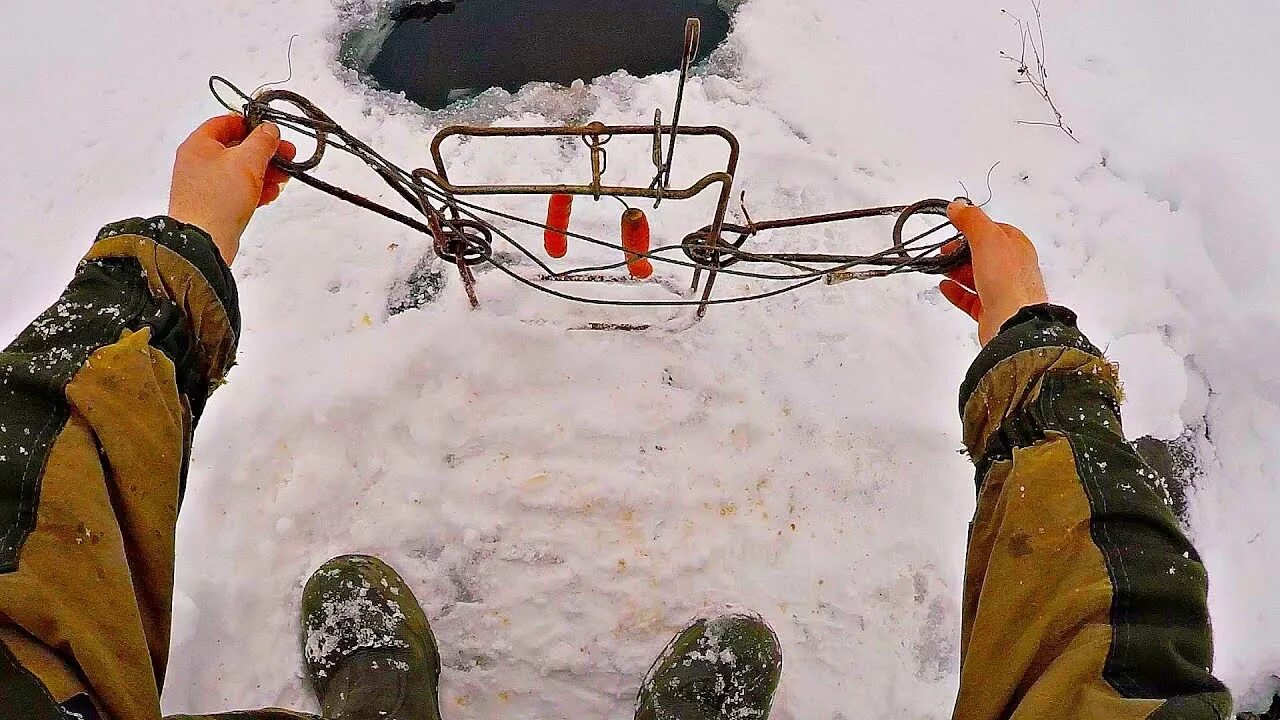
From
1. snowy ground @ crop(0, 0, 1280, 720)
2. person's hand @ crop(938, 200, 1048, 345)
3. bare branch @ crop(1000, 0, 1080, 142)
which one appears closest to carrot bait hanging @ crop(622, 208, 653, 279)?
snowy ground @ crop(0, 0, 1280, 720)

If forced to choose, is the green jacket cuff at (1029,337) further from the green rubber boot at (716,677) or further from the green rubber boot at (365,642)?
the green rubber boot at (365,642)

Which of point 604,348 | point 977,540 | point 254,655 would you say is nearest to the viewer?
point 977,540

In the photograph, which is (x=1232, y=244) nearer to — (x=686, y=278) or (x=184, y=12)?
(x=686, y=278)

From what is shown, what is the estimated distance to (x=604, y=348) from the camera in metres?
1.87

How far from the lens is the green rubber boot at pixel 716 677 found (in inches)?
60.2

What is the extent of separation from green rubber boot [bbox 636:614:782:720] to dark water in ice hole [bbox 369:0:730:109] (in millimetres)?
1534

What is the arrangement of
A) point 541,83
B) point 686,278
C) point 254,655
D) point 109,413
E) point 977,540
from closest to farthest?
point 109,413
point 977,540
point 254,655
point 686,278
point 541,83

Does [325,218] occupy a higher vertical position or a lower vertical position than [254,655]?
higher

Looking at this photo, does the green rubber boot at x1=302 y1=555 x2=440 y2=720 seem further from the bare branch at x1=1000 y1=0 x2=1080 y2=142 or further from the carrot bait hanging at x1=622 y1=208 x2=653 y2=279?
the bare branch at x1=1000 y1=0 x2=1080 y2=142

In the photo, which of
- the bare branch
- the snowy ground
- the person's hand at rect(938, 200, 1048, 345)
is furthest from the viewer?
the bare branch

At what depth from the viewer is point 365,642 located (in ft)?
5.18

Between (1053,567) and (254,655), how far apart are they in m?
1.47

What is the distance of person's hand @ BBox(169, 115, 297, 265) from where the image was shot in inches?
48.7

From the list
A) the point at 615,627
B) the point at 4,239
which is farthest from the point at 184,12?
the point at 615,627
